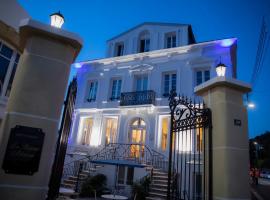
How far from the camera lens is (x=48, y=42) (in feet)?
11.9

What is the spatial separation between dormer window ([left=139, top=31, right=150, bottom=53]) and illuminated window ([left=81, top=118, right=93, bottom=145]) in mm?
7237

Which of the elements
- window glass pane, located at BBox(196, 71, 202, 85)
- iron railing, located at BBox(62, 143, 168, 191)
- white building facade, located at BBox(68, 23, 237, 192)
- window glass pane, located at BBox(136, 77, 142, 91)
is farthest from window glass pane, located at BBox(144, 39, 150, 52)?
iron railing, located at BBox(62, 143, 168, 191)

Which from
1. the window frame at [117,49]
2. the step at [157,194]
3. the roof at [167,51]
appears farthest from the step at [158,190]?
the window frame at [117,49]

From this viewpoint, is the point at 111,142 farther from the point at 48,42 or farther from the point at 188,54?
the point at 48,42

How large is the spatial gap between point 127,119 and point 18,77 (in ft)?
41.9

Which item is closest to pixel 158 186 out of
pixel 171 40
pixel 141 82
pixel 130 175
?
pixel 130 175

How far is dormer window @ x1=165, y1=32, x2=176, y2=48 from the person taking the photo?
56.0 feet

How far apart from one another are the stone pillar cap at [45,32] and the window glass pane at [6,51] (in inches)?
223

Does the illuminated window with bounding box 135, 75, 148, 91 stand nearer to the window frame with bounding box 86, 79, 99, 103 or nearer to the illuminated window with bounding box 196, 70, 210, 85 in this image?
the window frame with bounding box 86, 79, 99, 103

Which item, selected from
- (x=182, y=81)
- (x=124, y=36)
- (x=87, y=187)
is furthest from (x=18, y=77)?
(x=124, y=36)

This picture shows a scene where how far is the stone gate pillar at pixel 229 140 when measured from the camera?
14.2 feet

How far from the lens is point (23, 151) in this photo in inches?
123

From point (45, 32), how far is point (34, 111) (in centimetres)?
129

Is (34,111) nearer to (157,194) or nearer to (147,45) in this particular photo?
(157,194)
